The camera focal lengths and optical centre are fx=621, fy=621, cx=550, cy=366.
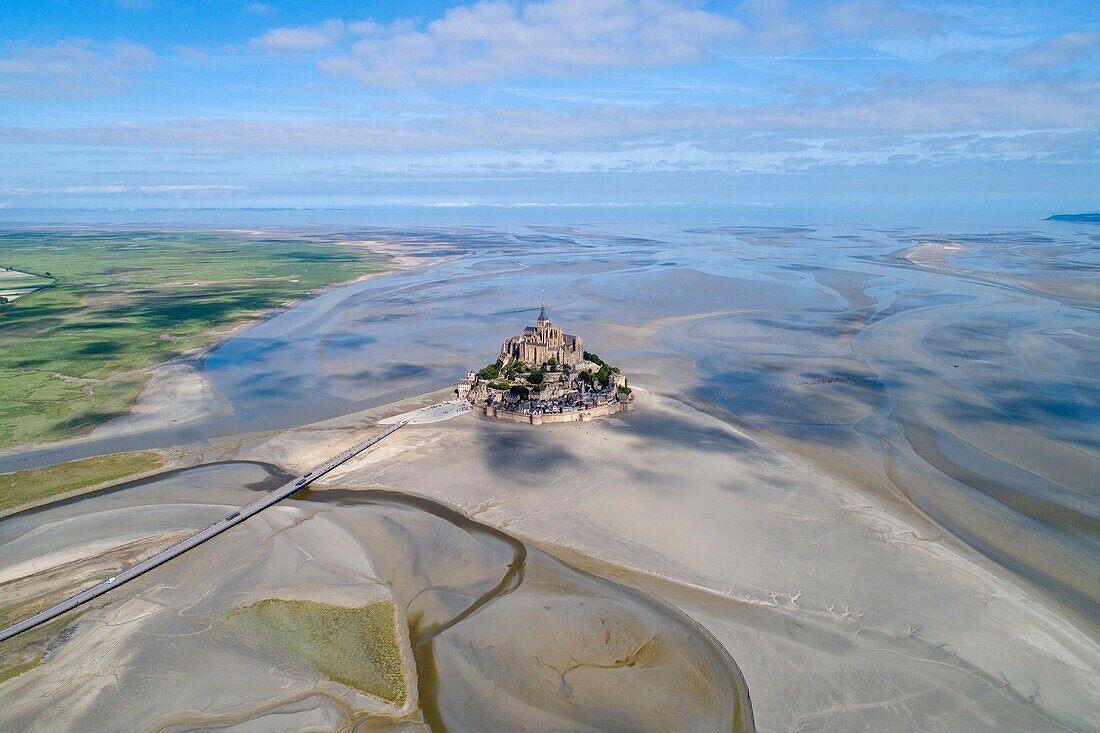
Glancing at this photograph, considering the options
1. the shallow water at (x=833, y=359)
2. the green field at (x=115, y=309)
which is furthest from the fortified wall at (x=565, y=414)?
the green field at (x=115, y=309)

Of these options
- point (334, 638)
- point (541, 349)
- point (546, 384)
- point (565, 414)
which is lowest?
point (334, 638)

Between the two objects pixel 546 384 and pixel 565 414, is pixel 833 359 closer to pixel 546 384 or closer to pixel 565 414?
pixel 546 384

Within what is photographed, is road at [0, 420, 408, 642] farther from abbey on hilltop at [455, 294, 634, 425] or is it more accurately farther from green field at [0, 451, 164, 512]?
abbey on hilltop at [455, 294, 634, 425]

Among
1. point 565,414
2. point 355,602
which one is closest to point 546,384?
point 565,414

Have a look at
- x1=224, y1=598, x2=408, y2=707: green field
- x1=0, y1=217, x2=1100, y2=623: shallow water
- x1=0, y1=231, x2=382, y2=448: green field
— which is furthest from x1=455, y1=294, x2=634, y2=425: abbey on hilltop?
x1=0, y1=231, x2=382, y2=448: green field

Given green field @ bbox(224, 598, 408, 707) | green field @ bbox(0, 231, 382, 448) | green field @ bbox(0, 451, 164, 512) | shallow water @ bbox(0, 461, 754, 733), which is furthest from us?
green field @ bbox(0, 231, 382, 448)

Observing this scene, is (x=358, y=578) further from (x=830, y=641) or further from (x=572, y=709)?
(x=830, y=641)

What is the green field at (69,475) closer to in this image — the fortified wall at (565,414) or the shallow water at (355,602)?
the shallow water at (355,602)
